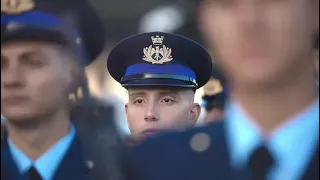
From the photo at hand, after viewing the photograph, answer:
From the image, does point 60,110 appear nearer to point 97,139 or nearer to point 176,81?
point 97,139

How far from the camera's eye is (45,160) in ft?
7.13

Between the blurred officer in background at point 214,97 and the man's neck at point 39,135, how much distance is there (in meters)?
0.60

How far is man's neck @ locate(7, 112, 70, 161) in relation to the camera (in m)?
2.16

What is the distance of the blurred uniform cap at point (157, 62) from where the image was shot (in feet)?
6.69

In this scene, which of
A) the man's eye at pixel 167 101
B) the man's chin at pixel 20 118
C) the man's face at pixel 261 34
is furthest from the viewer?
the man's chin at pixel 20 118

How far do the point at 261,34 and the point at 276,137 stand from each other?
39 cm

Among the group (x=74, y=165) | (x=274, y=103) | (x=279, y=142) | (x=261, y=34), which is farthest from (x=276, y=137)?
(x=74, y=165)

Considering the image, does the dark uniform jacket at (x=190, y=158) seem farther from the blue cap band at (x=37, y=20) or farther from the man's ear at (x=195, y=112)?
the blue cap band at (x=37, y=20)

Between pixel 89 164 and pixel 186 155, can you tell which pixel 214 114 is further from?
pixel 89 164

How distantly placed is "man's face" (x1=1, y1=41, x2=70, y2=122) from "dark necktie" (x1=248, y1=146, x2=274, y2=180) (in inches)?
30.6

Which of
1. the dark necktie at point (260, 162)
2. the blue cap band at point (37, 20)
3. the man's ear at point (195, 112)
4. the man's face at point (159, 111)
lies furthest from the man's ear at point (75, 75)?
the dark necktie at point (260, 162)

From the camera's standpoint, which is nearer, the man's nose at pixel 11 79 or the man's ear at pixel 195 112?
the man's ear at pixel 195 112

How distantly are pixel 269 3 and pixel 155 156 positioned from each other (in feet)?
2.34

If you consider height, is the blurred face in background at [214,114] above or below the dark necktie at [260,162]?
above
